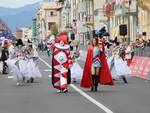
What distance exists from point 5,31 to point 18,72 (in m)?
15.1

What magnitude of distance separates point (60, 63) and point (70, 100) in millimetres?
3494

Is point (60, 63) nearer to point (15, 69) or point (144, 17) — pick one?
point (15, 69)

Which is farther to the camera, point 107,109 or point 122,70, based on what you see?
point 122,70

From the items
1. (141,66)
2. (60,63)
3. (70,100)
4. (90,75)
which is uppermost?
(60,63)

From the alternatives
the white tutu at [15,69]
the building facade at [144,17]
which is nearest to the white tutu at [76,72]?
the white tutu at [15,69]

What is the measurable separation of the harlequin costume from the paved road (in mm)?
392

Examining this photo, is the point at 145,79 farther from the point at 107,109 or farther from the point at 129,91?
the point at 107,109

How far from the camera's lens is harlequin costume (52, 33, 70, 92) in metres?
22.6

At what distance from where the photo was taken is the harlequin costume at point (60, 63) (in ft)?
74.1

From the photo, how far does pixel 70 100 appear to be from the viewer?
63.5 feet

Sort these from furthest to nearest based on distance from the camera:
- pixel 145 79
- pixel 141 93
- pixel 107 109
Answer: pixel 145 79 < pixel 141 93 < pixel 107 109

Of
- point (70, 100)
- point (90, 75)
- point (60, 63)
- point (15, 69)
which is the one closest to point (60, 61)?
point (60, 63)

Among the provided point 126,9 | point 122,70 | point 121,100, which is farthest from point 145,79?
point 126,9

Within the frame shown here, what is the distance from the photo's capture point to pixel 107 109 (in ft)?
53.8
